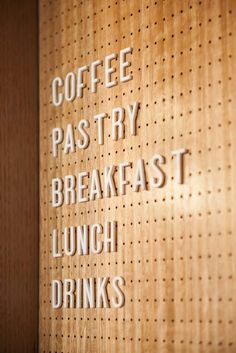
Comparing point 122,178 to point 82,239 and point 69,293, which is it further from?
point 69,293

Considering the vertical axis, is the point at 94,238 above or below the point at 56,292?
above

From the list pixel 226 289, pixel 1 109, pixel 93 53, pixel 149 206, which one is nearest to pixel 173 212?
pixel 149 206

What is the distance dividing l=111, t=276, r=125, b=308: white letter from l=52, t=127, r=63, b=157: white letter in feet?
4.30

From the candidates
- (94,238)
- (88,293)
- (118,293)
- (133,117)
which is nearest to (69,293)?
(88,293)

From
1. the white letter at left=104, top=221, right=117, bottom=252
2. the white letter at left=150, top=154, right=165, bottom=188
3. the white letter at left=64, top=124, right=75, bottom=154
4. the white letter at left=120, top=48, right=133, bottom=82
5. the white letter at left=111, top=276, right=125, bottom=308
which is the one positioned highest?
the white letter at left=120, top=48, right=133, bottom=82

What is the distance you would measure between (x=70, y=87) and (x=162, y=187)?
1.45m

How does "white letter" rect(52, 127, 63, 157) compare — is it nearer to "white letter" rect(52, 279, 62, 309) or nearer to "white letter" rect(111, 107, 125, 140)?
"white letter" rect(111, 107, 125, 140)

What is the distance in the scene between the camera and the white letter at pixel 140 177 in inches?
208

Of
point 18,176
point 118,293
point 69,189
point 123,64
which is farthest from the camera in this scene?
point 18,176

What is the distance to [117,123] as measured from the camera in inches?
219

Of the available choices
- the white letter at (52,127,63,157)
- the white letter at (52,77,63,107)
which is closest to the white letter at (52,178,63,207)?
the white letter at (52,127,63,157)

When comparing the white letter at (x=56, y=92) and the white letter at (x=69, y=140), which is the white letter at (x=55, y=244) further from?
the white letter at (x=56, y=92)

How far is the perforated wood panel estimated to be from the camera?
4730 millimetres

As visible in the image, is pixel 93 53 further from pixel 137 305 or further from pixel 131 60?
pixel 137 305
